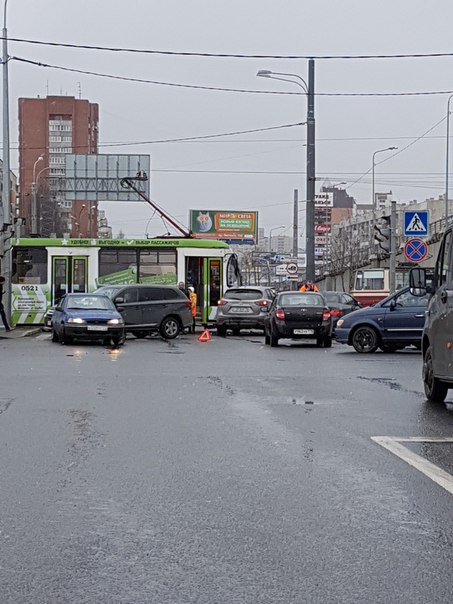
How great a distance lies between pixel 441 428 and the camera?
382 inches

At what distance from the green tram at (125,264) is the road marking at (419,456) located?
81.7ft

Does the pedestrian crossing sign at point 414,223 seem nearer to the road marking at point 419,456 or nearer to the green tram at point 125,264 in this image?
the green tram at point 125,264

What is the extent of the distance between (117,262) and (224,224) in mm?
44477

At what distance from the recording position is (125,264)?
112 ft

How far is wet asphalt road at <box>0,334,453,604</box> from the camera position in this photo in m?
4.53

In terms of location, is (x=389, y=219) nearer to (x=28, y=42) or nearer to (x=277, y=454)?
(x=28, y=42)

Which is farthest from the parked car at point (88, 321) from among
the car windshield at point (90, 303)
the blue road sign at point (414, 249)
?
the blue road sign at point (414, 249)

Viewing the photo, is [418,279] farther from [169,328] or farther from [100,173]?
[100,173]

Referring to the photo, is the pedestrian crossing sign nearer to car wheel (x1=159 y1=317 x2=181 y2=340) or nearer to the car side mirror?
car wheel (x1=159 y1=317 x2=181 y2=340)

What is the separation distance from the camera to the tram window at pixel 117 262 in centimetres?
3384

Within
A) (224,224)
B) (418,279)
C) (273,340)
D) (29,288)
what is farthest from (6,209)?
(224,224)

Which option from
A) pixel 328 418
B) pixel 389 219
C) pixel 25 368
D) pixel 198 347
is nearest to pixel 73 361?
pixel 25 368

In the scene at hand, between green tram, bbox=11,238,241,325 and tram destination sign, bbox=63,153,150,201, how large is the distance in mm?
22464

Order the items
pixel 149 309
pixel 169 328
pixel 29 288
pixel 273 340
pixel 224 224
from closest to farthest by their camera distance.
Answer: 1. pixel 273 340
2. pixel 149 309
3. pixel 169 328
4. pixel 29 288
5. pixel 224 224
